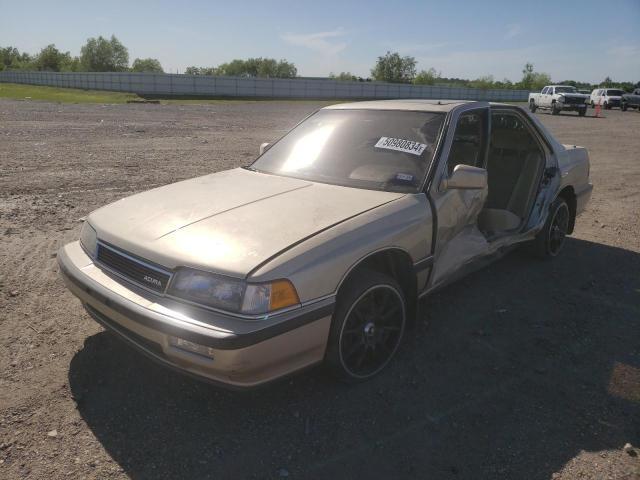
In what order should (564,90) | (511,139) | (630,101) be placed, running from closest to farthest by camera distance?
(511,139), (564,90), (630,101)

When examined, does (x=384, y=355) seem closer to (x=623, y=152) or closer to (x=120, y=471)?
(x=120, y=471)

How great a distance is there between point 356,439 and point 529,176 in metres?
3.34

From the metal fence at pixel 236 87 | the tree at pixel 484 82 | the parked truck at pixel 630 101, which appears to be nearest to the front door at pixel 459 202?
the parked truck at pixel 630 101

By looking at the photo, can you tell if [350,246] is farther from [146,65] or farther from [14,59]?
[14,59]

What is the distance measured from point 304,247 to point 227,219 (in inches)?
22.8

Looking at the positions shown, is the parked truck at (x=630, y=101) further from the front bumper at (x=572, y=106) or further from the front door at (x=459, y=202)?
the front door at (x=459, y=202)

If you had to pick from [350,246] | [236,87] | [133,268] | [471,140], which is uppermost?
[236,87]

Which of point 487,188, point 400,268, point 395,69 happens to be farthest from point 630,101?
point 395,69

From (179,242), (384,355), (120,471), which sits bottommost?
(120,471)

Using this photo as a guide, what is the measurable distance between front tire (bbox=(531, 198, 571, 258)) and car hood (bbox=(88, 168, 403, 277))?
2.43 metres

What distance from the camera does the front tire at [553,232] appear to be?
475 cm

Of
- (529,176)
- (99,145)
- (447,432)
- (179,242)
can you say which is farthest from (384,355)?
(99,145)

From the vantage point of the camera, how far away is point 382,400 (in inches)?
108

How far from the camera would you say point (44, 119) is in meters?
16.2
